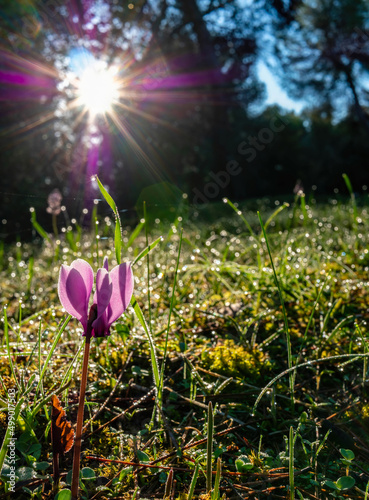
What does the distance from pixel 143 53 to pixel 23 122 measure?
25.5 ft

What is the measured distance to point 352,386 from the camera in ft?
3.62

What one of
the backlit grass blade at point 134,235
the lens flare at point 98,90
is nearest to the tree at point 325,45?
the lens flare at point 98,90

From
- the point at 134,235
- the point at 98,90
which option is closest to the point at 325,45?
the point at 98,90

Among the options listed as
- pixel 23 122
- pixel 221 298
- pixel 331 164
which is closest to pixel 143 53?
pixel 23 122

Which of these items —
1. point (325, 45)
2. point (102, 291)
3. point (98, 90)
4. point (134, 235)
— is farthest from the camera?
point (325, 45)

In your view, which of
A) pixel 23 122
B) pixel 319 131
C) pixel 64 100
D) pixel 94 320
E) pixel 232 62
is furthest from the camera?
pixel 319 131

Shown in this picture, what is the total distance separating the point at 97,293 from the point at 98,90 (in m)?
10.7

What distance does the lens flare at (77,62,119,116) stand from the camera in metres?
10.8

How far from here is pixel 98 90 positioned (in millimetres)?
10078

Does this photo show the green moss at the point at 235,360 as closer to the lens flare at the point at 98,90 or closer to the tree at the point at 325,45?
the lens flare at the point at 98,90

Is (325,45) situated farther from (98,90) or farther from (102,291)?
(102,291)

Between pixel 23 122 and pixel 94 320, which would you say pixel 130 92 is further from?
pixel 94 320

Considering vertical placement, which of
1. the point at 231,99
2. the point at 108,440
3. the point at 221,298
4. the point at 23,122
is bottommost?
the point at 108,440

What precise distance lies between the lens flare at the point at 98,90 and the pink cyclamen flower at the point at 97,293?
33.1 feet
